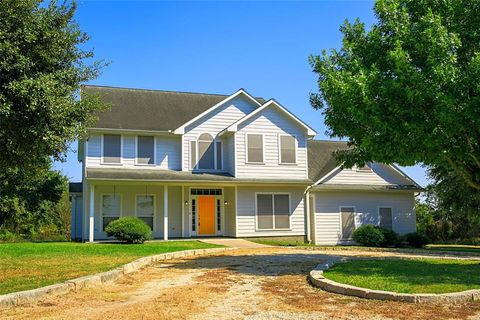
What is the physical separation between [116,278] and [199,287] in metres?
2.21

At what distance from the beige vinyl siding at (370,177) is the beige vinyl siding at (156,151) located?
851 cm

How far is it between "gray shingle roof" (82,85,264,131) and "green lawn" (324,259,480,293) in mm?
15306

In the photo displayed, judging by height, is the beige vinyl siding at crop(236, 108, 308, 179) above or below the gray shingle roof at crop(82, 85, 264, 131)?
below

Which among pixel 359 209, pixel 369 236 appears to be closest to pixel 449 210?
pixel 359 209

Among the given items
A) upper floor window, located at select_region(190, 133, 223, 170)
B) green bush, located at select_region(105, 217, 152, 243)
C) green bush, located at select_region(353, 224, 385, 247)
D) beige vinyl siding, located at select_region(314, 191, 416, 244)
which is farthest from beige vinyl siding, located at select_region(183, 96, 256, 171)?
green bush, located at select_region(353, 224, 385, 247)

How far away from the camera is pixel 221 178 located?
24.0 metres

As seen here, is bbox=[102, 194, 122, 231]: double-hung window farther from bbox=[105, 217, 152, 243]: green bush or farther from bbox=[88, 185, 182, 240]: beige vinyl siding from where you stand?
bbox=[105, 217, 152, 243]: green bush

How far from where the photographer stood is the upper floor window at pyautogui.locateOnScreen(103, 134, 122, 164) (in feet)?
78.4

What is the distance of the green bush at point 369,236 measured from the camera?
958 inches

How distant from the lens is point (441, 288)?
28.2 feet

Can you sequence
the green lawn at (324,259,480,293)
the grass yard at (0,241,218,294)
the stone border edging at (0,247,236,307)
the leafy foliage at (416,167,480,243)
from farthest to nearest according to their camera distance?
the leafy foliage at (416,167,480,243), the grass yard at (0,241,218,294), the green lawn at (324,259,480,293), the stone border edging at (0,247,236,307)

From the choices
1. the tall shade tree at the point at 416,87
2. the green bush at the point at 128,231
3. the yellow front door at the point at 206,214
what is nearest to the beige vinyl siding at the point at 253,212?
the yellow front door at the point at 206,214

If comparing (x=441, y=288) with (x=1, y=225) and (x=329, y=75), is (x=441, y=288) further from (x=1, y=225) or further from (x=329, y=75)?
(x=1, y=225)

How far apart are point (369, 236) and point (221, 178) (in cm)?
822
